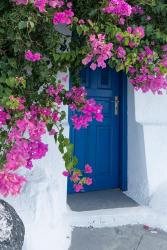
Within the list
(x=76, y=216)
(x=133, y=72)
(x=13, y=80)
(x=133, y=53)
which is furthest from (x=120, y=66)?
(x=76, y=216)

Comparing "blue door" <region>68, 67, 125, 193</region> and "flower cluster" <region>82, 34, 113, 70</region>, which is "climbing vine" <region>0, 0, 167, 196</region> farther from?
"blue door" <region>68, 67, 125, 193</region>

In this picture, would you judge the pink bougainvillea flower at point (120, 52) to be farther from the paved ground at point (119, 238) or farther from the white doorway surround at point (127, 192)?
the paved ground at point (119, 238)

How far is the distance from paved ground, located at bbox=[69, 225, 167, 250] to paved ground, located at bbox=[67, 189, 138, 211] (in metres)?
0.31

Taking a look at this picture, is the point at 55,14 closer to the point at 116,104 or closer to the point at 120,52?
the point at 120,52

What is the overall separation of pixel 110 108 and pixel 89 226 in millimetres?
1649

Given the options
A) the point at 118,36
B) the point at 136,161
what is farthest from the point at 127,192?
the point at 118,36

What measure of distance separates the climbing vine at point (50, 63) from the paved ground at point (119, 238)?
0.94 meters

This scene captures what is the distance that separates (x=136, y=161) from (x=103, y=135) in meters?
0.60

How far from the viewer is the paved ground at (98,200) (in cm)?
408

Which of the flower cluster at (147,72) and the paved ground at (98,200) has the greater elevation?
the flower cluster at (147,72)

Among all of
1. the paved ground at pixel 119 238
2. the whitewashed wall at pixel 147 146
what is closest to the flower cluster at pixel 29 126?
the paved ground at pixel 119 238

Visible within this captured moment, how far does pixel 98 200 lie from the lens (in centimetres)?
429

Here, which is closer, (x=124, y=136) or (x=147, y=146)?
(x=147, y=146)

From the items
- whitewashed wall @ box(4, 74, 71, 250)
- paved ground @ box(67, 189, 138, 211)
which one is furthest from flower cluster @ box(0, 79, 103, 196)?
paved ground @ box(67, 189, 138, 211)
